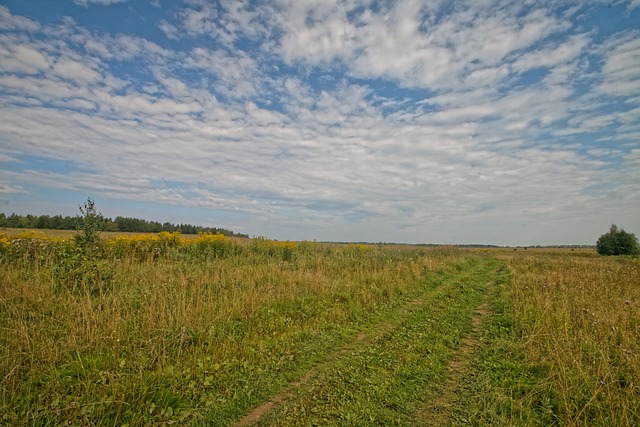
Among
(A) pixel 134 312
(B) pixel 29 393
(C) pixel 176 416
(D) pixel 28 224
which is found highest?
(D) pixel 28 224

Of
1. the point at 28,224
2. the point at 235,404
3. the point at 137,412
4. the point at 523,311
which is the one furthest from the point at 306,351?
the point at 28,224

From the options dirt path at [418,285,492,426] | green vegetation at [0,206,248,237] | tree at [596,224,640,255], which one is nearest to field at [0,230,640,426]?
dirt path at [418,285,492,426]

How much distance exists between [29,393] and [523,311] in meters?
10.1

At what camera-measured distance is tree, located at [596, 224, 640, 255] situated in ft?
184

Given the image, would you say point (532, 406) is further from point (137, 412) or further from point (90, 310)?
point (90, 310)

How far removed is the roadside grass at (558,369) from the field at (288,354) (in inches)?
1.2

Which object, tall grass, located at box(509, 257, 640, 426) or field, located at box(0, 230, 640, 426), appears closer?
field, located at box(0, 230, 640, 426)

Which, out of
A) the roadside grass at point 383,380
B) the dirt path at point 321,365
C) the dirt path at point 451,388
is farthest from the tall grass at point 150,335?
the dirt path at point 451,388

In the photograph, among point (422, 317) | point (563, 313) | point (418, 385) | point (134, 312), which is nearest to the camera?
point (418, 385)

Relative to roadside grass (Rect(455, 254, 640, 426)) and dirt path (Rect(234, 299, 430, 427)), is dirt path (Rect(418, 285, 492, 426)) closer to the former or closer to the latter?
roadside grass (Rect(455, 254, 640, 426))

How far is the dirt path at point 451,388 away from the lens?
3.80 metres

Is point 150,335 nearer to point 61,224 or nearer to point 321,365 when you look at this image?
point 321,365

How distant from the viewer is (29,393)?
3635mm

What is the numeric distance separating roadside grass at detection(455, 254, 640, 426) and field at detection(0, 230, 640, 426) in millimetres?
30
